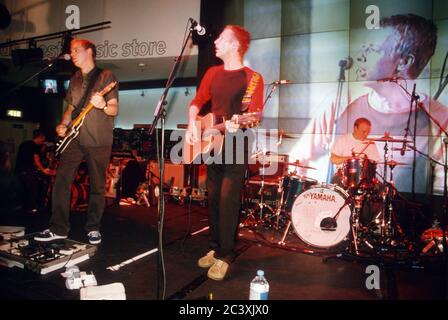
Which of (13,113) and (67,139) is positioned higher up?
(13,113)

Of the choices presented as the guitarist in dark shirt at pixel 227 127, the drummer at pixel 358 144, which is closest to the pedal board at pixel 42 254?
the guitarist in dark shirt at pixel 227 127

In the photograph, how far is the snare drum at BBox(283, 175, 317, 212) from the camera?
4.05 meters

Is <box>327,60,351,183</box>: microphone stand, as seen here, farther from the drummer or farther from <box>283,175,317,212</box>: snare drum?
<box>283,175,317,212</box>: snare drum

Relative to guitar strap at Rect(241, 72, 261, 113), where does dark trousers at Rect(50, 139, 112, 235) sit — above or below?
below

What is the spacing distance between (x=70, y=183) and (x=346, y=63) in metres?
4.92

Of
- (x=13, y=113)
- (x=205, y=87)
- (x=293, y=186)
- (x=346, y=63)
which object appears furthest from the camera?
(x=13, y=113)

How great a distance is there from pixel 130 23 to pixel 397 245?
685 cm

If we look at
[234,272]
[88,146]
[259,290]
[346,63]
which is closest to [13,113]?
[88,146]

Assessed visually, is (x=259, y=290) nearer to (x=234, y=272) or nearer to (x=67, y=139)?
(x=234, y=272)

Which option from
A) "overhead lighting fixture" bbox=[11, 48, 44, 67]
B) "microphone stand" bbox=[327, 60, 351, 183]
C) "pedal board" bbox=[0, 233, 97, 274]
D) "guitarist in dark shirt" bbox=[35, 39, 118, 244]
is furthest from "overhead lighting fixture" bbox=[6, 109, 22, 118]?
"microphone stand" bbox=[327, 60, 351, 183]

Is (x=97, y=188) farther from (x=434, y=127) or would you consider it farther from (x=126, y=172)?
(x=434, y=127)

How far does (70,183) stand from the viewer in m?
3.28
